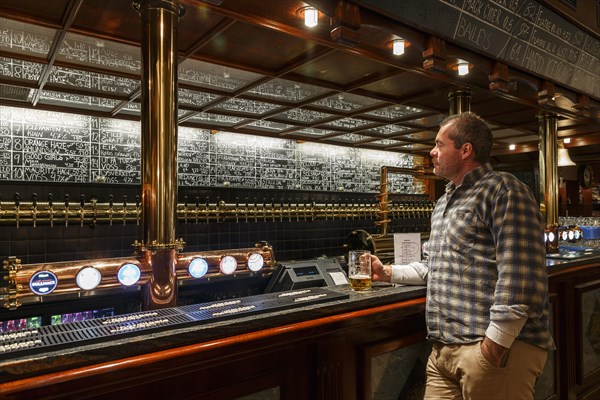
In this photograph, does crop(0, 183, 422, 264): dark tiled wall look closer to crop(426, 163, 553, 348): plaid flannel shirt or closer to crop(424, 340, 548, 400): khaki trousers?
crop(426, 163, 553, 348): plaid flannel shirt

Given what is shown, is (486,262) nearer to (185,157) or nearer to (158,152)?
(158,152)

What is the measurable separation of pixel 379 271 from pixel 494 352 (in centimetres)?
70

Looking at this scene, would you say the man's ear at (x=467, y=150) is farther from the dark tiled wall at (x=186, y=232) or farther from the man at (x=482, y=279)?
the dark tiled wall at (x=186, y=232)

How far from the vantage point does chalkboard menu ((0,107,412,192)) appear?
18.9 feet

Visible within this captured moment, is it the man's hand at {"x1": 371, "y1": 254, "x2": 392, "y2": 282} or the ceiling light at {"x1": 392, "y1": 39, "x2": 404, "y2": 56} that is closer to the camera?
the man's hand at {"x1": 371, "y1": 254, "x2": 392, "y2": 282}

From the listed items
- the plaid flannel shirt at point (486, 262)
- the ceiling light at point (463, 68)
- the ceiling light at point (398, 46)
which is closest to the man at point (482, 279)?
the plaid flannel shirt at point (486, 262)

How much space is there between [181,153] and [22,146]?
224cm

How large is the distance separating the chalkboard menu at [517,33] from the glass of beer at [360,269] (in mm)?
1488

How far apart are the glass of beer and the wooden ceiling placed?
1.27 metres

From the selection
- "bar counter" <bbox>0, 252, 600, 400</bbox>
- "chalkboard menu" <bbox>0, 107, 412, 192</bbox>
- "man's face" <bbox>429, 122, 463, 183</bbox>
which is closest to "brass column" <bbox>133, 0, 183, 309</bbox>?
"bar counter" <bbox>0, 252, 600, 400</bbox>

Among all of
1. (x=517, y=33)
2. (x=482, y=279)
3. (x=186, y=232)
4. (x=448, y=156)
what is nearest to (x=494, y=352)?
(x=482, y=279)

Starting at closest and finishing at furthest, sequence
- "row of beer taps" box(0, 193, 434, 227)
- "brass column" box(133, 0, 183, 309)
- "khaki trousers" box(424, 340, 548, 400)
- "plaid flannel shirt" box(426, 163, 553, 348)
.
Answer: "plaid flannel shirt" box(426, 163, 553, 348), "khaki trousers" box(424, 340, 548, 400), "brass column" box(133, 0, 183, 309), "row of beer taps" box(0, 193, 434, 227)

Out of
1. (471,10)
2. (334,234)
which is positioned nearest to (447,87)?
(471,10)

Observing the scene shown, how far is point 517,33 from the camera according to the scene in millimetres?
3533
